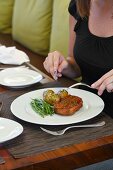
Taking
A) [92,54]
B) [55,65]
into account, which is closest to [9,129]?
[55,65]

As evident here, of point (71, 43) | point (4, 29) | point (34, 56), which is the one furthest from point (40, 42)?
point (71, 43)

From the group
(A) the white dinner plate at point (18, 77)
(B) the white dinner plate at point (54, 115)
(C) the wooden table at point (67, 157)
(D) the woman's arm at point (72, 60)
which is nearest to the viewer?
(C) the wooden table at point (67, 157)

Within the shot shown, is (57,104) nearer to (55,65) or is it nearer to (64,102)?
(64,102)

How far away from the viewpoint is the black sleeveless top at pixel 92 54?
1.22 m

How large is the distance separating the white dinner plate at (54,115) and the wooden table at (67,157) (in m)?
0.10

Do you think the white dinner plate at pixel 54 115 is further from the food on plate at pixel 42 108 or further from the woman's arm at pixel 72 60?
the woman's arm at pixel 72 60

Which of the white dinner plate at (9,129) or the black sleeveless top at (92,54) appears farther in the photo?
the black sleeveless top at (92,54)

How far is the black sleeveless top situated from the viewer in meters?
1.22

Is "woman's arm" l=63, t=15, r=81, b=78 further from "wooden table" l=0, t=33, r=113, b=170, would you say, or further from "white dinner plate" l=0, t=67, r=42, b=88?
"wooden table" l=0, t=33, r=113, b=170

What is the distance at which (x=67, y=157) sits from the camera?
77 cm

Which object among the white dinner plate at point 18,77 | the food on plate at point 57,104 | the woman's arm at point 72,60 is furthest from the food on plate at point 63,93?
the woman's arm at point 72,60

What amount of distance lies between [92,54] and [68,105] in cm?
38

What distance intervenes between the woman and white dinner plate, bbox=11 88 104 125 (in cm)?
17

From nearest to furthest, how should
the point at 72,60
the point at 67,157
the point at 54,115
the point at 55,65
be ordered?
the point at 67,157 → the point at 54,115 → the point at 55,65 → the point at 72,60
